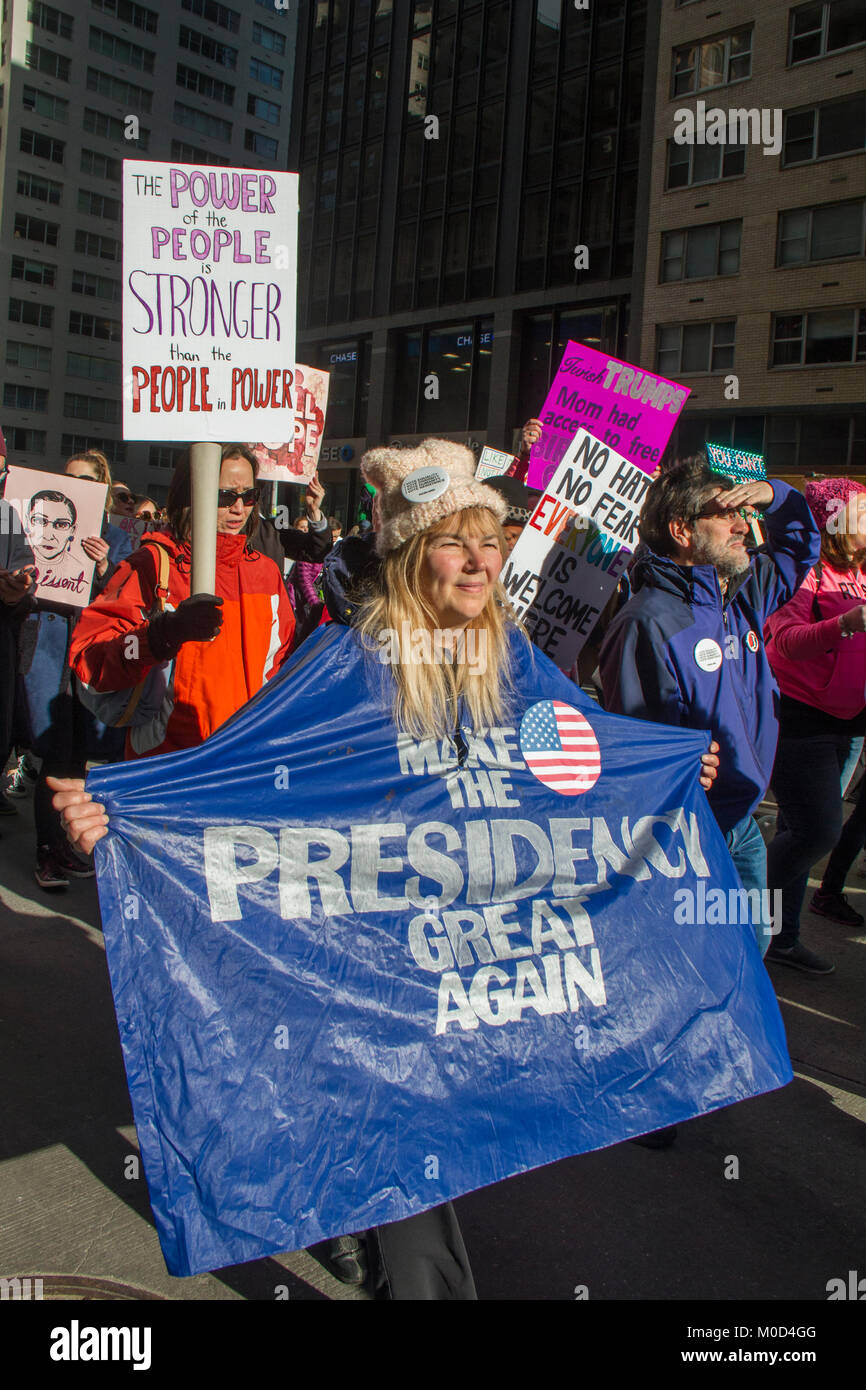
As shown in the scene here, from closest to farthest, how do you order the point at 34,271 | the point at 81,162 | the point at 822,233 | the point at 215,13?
1. the point at 822,233
2. the point at 34,271
3. the point at 81,162
4. the point at 215,13

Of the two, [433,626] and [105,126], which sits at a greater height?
[105,126]

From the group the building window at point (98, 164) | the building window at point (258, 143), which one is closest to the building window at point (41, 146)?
the building window at point (98, 164)

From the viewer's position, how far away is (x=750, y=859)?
3.60m

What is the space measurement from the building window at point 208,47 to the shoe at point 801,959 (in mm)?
78903

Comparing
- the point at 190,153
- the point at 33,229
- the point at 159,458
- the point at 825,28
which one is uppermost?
the point at 190,153

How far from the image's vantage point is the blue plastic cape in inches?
84.7

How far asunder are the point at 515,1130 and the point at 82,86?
253ft

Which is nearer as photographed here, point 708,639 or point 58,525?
point 708,639

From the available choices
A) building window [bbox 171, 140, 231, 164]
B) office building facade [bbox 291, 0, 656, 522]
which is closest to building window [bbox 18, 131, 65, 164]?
building window [bbox 171, 140, 231, 164]

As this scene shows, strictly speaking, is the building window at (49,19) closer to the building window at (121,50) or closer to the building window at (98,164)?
the building window at (121,50)

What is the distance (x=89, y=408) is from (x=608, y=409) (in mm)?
67831

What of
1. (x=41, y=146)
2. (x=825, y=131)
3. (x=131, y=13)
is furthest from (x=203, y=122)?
(x=825, y=131)

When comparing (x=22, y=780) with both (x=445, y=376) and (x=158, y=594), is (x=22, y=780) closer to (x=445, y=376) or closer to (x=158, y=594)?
(x=158, y=594)

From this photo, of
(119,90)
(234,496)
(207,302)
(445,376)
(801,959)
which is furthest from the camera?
(119,90)
